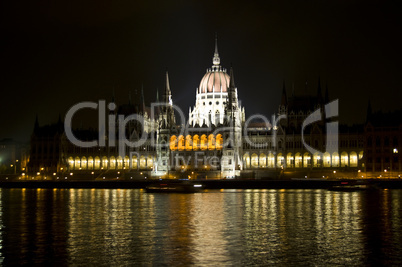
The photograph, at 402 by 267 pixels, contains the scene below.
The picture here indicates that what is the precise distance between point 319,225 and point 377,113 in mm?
76814

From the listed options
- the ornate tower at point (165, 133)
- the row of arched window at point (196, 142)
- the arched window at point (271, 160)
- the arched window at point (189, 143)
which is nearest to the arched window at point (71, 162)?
the ornate tower at point (165, 133)

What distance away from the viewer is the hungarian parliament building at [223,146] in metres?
112

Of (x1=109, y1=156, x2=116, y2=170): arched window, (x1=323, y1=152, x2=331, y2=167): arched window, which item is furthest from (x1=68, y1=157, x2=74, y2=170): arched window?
(x1=323, y1=152, x2=331, y2=167): arched window

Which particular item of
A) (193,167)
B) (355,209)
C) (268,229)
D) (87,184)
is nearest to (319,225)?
(268,229)

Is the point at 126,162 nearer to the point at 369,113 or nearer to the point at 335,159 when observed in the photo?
the point at 335,159

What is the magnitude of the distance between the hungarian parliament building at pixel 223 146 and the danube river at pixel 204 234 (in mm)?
52158

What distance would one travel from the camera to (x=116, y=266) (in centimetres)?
2912

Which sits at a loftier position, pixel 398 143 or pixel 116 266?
pixel 398 143

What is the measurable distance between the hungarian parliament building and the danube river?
52158 mm

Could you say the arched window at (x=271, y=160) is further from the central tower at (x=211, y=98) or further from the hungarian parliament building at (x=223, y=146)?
the central tower at (x=211, y=98)

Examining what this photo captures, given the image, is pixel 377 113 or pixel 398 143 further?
pixel 377 113

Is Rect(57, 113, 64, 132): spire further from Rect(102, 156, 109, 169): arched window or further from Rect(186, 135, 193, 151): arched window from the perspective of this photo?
Rect(186, 135, 193, 151): arched window

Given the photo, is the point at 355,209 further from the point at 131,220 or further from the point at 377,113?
the point at 377,113

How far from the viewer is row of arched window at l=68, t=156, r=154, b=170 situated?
12794 cm
